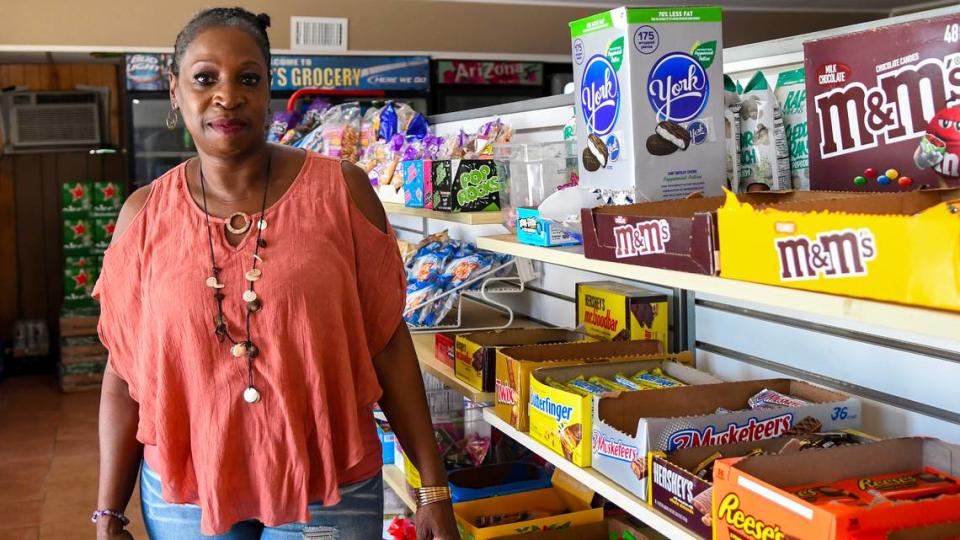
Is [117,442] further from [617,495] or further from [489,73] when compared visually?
[489,73]

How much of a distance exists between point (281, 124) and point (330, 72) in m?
2.44

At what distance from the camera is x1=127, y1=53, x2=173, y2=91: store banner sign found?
6.81 meters

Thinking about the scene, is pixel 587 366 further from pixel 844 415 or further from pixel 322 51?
pixel 322 51

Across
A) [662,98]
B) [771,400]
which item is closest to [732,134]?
[662,98]

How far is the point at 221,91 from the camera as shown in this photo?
162 cm

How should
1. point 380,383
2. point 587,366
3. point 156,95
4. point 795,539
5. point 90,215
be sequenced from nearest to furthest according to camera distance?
point 795,539 → point 380,383 → point 587,366 → point 156,95 → point 90,215

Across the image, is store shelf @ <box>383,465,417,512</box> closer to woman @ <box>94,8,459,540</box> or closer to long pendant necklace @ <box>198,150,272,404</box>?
woman @ <box>94,8,459,540</box>

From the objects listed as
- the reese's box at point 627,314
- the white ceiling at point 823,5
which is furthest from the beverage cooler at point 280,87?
the reese's box at point 627,314

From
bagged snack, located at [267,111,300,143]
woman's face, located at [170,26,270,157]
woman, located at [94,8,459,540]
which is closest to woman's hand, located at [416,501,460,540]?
woman, located at [94,8,459,540]

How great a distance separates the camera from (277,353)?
1600 millimetres

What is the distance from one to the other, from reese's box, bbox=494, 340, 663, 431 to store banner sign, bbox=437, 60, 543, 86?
5632 mm

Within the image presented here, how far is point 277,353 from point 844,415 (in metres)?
1.03

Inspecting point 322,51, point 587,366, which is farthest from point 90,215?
point 587,366

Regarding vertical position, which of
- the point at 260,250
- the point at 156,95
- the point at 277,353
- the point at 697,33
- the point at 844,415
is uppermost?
the point at 156,95
